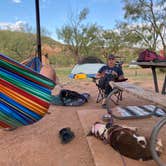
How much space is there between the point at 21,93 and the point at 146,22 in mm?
13407

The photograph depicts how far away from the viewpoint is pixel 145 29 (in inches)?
559

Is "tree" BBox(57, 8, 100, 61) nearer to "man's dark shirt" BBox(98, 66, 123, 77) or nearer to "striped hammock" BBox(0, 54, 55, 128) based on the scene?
"man's dark shirt" BBox(98, 66, 123, 77)

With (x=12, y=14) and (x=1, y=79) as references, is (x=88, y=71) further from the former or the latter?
(x=12, y=14)

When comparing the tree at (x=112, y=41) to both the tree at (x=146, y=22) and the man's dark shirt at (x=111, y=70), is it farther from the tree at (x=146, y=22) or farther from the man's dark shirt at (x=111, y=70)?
the man's dark shirt at (x=111, y=70)

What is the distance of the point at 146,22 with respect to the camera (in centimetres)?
1421

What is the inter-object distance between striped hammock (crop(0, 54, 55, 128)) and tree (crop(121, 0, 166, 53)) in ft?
41.5

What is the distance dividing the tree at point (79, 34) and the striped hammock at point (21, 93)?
56.8ft

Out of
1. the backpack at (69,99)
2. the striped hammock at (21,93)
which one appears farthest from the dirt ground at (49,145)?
the backpack at (69,99)

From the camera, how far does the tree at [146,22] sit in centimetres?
1363

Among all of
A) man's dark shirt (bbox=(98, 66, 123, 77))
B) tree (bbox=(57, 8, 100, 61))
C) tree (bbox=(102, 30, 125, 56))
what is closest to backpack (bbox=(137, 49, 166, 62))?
man's dark shirt (bbox=(98, 66, 123, 77))

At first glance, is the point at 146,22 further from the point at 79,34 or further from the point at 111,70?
the point at 111,70

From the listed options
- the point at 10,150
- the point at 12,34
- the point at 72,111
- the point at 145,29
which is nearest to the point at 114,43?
the point at 145,29

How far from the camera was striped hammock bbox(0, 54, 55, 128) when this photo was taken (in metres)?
1.83

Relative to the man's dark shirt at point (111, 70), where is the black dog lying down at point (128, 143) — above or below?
below
